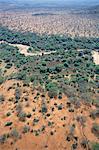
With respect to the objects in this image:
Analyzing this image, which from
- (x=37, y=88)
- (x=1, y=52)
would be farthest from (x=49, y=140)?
(x=1, y=52)

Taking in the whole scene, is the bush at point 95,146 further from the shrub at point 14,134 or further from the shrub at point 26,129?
the shrub at point 14,134

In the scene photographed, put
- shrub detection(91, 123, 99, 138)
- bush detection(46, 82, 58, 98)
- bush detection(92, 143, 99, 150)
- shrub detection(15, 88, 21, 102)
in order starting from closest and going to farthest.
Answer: bush detection(92, 143, 99, 150) → shrub detection(91, 123, 99, 138) → shrub detection(15, 88, 21, 102) → bush detection(46, 82, 58, 98)

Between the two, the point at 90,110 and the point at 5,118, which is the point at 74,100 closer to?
the point at 90,110

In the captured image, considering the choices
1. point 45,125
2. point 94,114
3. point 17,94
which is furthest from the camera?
point 17,94

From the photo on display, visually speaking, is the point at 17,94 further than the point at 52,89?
No

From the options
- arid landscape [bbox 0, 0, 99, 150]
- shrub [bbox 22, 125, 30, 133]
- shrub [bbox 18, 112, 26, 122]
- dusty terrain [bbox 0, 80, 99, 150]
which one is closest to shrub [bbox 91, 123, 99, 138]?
arid landscape [bbox 0, 0, 99, 150]

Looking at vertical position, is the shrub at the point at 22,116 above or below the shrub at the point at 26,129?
above

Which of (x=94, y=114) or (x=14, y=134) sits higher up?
(x=94, y=114)

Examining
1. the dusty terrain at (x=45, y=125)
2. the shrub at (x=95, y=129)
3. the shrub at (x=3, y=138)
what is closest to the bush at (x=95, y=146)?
the dusty terrain at (x=45, y=125)

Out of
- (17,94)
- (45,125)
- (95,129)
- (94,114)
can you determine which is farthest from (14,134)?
(94,114)

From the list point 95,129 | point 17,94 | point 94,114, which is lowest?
point 95,129

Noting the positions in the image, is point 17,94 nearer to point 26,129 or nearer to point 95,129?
point 26,129

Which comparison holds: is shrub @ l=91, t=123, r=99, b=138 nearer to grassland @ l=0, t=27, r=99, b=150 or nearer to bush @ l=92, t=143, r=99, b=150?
grassland @ l=0, t=27, r=99, b=150

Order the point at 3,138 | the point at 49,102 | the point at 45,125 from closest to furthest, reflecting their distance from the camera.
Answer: the point at 3,138
the point at 45,125
the point at 49,102
